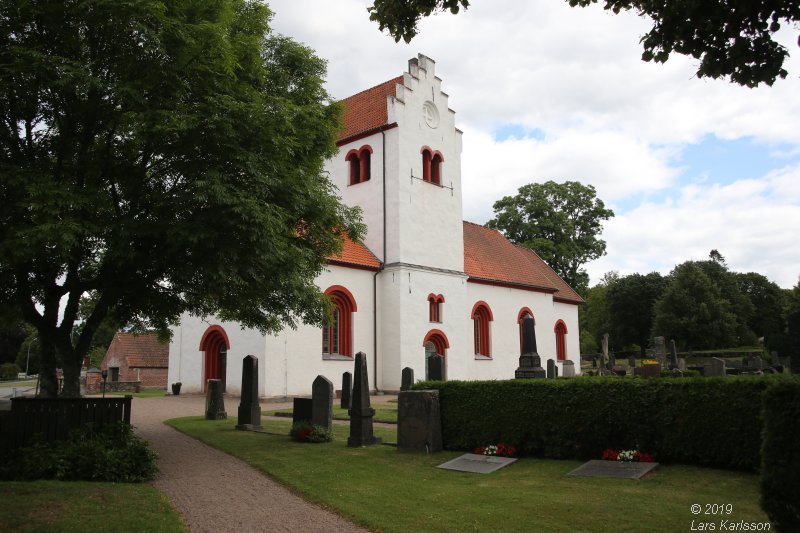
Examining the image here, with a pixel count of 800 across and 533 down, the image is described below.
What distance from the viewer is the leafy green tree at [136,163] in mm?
9148

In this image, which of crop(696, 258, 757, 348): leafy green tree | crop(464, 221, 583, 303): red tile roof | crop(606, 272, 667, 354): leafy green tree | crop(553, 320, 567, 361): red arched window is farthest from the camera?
crop(606, 272, 667, 354): leafy green tree

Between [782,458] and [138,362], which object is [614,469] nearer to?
[782,458]

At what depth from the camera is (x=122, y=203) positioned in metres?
11.4

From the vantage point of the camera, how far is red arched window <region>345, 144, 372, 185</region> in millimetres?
29703

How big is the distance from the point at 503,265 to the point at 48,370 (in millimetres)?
28554

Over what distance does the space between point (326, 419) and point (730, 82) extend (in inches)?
424

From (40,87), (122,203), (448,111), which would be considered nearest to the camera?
(40,87)

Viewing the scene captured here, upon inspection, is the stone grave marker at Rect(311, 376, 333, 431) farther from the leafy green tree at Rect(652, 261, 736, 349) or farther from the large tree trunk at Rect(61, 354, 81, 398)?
the leafy green tree at Rect(652, 261, 736, 349)

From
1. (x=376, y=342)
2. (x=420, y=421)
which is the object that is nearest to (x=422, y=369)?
(x=376, y=342)

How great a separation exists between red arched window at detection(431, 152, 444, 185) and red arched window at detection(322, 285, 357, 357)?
26.4 ft

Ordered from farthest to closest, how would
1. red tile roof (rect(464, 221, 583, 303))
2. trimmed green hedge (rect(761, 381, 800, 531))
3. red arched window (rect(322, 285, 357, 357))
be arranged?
red tile roof (rect(464, 221, 583, 303)) < red arched window (rect(322, 285, 357, 357)) < trimmed green hedge (rect(761, 381, 800, 531))

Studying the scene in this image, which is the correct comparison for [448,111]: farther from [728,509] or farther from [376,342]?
[728,509]

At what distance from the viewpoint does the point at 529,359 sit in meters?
15.2

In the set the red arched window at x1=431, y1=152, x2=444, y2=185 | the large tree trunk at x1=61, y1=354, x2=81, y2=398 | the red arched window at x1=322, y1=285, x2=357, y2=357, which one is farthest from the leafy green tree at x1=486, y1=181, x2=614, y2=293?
the large tree trunk at x1=61, y1=354, x2=81, y2=398
